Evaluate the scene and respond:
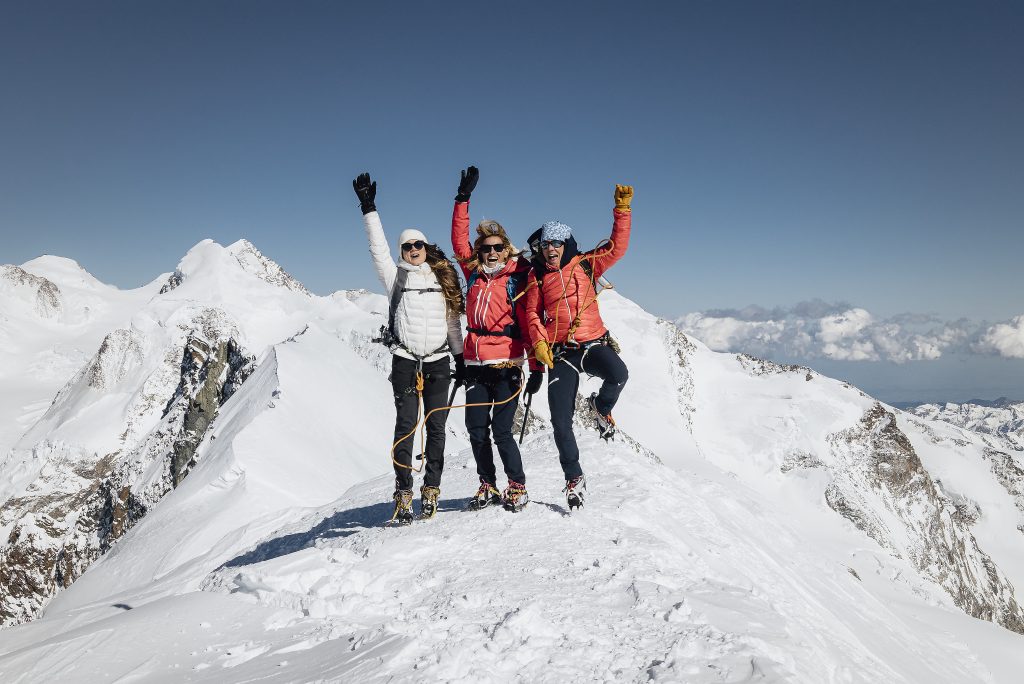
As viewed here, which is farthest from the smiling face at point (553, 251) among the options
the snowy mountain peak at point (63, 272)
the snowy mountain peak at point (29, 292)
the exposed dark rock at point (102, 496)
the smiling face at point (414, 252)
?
the snowy mountain peak at point (63, 272)

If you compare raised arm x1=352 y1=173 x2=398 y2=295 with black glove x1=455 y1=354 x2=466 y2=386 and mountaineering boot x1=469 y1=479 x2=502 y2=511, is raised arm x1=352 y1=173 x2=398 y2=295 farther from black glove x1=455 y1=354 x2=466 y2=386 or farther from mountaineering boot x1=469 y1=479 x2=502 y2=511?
mountaineering boot x1=469 y1=479 x2=502 y2=511

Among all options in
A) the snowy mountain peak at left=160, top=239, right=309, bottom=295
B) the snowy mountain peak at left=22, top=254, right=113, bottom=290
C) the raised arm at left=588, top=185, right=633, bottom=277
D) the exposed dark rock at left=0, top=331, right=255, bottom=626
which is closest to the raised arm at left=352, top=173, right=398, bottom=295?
the raised arm at left=588, top=185, right=633, bottom=277

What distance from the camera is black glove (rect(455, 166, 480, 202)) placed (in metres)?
7.54

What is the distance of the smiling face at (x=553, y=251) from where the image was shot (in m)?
7.78

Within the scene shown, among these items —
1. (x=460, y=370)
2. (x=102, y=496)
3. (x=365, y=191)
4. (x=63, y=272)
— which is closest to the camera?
(x=365, y=191)

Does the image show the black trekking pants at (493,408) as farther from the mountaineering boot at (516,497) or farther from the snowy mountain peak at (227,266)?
the snowy mountain peak at (227,266)

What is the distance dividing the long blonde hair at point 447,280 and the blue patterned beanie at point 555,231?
136 centimetres

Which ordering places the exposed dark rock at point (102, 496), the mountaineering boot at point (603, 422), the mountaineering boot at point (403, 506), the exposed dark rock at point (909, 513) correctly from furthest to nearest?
the exposed dark rock at point (909, 513)
the exposed dark rock at point (102, 496)
the mountaineering boot at point (603, 422)
the mountaineering boot at point (403, 506)

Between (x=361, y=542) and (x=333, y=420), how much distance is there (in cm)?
2176

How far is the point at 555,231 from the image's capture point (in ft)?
25.6

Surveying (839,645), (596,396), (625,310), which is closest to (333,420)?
(596,396)

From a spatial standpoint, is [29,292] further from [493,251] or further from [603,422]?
[493,251]

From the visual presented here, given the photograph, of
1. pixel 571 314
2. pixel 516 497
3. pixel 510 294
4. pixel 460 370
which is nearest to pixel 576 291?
pixel 571 314

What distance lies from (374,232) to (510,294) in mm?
1989
